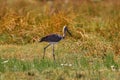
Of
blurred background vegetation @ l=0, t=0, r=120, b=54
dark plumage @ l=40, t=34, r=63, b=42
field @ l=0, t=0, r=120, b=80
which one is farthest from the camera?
blurred background vegetation @ l=0, t=0, r=120, b=54

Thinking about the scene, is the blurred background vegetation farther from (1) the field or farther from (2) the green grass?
(2) the green grass

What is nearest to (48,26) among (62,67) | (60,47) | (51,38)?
(60,47)

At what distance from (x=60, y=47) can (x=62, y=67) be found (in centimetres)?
247

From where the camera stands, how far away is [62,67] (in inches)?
306

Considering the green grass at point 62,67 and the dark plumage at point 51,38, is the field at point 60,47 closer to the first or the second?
the green grass at point 62,67

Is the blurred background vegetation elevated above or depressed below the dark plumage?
above

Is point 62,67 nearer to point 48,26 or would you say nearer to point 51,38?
point 51,38

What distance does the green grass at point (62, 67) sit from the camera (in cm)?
721

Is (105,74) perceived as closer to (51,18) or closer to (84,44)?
(84,44)

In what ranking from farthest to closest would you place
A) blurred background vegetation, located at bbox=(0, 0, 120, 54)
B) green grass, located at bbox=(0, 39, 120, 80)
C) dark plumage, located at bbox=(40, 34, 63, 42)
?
blurred background vegetation, located at bbox=(0, 0, 120, 54) < dark plumage, located at bbox=(40, 34, 63, 42) < green grass, located at bbox=(0, 39, 120, 80)

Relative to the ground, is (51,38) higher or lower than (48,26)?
lower

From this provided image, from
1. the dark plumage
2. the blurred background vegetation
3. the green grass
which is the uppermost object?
the blurred background vegetation

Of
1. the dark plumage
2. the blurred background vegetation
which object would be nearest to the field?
the blurred background vegetation

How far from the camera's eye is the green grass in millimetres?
7215
